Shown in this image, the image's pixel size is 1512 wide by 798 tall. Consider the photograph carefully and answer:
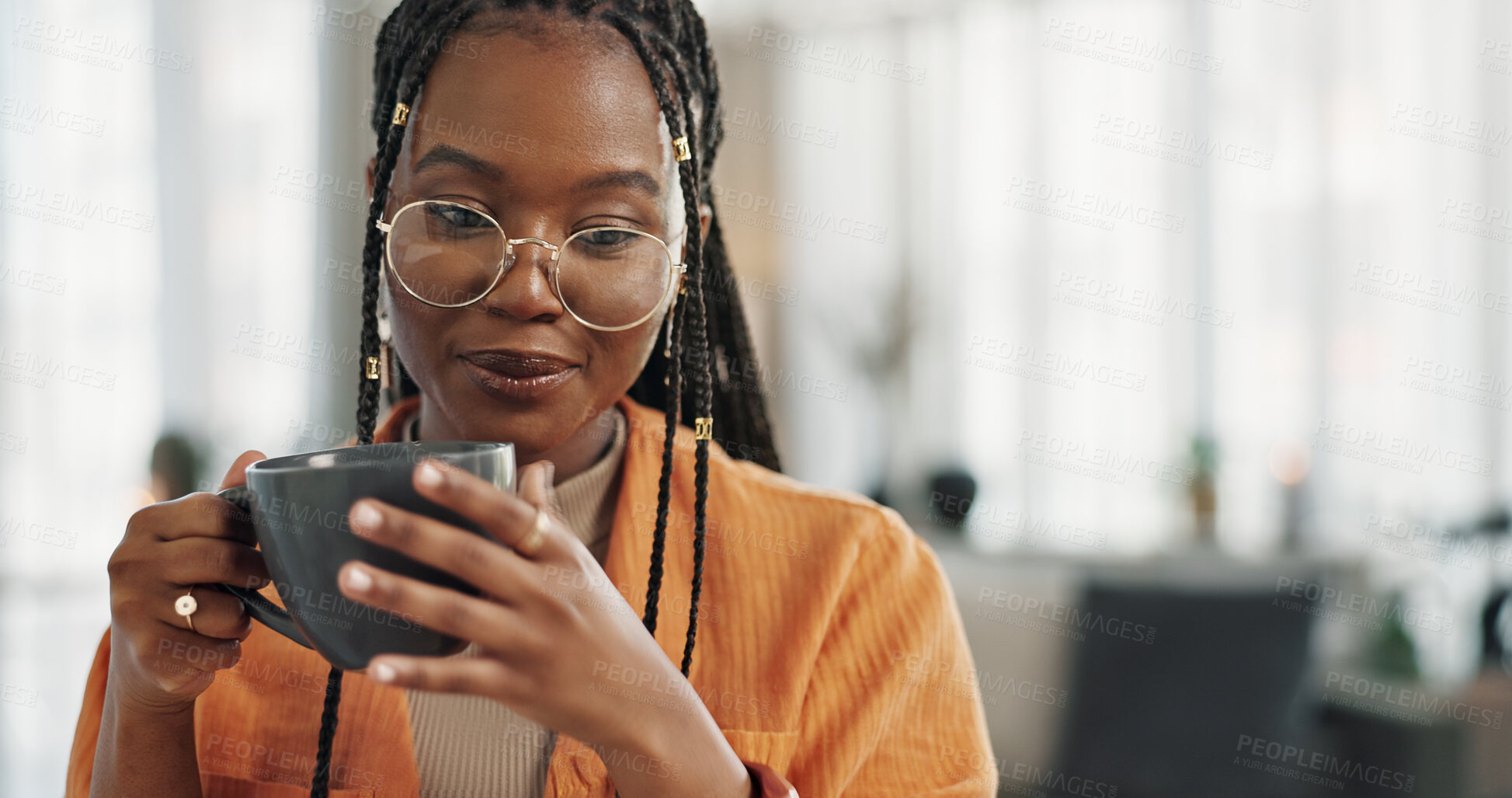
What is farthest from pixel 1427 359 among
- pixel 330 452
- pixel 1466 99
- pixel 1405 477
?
pixel 330 452

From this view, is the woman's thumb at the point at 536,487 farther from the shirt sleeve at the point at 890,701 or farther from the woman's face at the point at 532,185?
the shirt sleeve at the point at 890,701

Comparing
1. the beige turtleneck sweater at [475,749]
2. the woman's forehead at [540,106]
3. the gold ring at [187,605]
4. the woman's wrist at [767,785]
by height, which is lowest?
the beige turtleneck sweater at [475,749]

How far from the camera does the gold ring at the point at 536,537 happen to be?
1.50 ft

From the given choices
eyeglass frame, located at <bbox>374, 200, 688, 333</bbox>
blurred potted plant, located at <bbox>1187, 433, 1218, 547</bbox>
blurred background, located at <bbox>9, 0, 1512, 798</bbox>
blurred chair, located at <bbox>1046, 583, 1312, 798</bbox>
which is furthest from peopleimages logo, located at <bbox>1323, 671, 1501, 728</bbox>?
eyeglass frame, located at <bbox>374, 200, 688, 333</bbox>

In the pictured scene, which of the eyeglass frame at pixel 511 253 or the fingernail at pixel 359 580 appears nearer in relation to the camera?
the fingernail at pixel 359 580

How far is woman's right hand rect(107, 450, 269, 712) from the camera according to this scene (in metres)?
0.58

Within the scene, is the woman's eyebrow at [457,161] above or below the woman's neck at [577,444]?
above

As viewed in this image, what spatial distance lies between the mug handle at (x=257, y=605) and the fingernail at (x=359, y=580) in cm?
11

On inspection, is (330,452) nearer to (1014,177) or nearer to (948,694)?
(948,694)

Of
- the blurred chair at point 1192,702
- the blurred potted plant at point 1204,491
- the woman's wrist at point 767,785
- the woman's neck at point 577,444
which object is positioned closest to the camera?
the woman's wrist at point 767,785

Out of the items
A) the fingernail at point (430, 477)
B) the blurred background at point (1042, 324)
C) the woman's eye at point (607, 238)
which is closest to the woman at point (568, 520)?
the woman's eye at point (607, 238)

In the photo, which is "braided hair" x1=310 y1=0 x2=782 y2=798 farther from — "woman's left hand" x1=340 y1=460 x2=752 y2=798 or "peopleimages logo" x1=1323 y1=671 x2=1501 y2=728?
"peopleimages logo" x1=1323 y1=671 x2=1501 y2=728

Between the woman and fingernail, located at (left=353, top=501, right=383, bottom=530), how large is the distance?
0.19 meters

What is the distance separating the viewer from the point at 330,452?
54 centimetres
